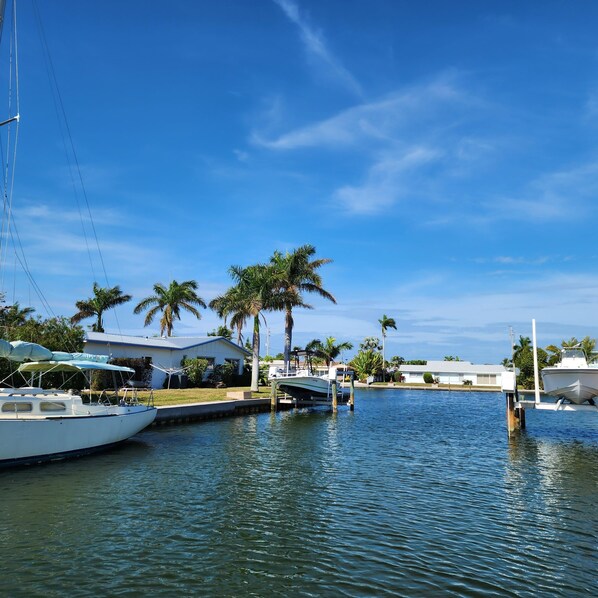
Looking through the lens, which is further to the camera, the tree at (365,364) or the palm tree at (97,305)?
the tree at (365,364)

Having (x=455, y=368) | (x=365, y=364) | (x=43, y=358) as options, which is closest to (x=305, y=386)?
(x=43, y=358)

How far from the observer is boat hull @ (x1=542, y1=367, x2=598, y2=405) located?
25.3m

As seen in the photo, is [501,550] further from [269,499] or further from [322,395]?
[322,395]

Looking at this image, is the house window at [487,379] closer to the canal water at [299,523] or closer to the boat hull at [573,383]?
the boat hull at [573,383]

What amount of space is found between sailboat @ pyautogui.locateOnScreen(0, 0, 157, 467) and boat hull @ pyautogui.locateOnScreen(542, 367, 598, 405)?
68.2ft

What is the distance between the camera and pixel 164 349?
4616 cm

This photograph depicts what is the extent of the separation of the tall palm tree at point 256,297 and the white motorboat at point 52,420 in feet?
79.6

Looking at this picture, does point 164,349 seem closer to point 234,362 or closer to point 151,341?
point 151,341

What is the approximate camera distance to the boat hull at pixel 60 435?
16688 millimetres

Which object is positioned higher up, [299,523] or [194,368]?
[194,368]

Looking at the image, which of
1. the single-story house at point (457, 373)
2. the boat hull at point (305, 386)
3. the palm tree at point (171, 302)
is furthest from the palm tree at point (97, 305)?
the single-story house at point (457, 373)

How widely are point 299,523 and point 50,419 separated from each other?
1042 centimetres

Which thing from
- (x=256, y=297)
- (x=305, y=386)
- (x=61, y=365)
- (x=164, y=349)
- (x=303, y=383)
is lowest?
(x=305, y=386)

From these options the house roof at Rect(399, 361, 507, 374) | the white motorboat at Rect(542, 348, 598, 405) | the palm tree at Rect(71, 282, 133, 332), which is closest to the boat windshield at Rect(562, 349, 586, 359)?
the white motorboat at Rect(542, 348, 598, 405)
